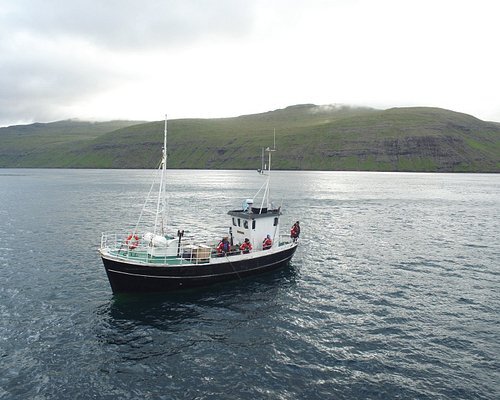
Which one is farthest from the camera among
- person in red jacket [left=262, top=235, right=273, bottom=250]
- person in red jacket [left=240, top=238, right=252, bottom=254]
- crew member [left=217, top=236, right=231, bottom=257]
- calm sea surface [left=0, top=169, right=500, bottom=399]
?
person in red jacket [left=262, top=235, right=273, bottom=250]

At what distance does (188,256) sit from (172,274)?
287cm

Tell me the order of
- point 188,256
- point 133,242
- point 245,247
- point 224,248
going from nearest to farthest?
1. point 133,242
2. point 188,256
3. point 224,248
4. point 245,247

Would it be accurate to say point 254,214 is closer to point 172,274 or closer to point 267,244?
point 267,244

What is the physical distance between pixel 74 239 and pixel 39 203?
4969cm

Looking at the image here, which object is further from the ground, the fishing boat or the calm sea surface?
the fishing boat

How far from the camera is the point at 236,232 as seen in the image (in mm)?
40094

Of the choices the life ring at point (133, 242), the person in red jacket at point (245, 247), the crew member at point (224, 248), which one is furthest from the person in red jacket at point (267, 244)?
the life ring at point (133, 242)

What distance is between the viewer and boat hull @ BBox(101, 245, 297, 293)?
3019 cm

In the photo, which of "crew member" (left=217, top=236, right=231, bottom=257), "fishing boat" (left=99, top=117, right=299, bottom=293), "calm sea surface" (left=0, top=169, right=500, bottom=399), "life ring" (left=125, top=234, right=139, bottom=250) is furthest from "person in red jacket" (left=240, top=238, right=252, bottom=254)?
"life ring" (left=125, top=234, right=139, bottom=250)

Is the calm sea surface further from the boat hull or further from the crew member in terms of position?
the crew member

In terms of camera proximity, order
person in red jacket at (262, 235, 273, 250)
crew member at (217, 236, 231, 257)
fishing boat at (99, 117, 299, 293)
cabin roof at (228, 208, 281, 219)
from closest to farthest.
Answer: fishing boat at (99, 117, 299, 293) < crew member at (217, 236, 231, 257) < cabin roof at (228, 208, 281, 219) < person in red jacket at (262, 235, 273, 250)

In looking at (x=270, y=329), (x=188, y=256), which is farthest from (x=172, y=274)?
(x=270, y=329)

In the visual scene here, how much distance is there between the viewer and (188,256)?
1335 inches

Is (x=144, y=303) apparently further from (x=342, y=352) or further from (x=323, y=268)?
(x=323, y=268)
